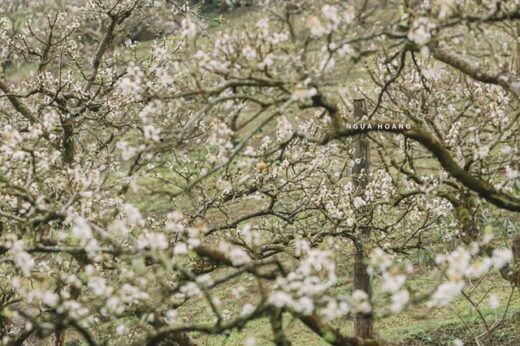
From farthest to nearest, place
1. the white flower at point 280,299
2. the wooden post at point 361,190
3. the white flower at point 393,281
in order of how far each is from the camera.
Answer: the wooden post at point 361,190 < the white flower at point 280,299 < the white flower at point 393,281

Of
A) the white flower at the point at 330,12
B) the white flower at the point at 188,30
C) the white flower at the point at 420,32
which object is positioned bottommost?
the white flower at the point at 420,32

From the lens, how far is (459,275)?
4.48 meters

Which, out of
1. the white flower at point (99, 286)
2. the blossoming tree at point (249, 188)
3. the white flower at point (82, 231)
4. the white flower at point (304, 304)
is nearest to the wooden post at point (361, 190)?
the blossoming tree at point (249, 188)

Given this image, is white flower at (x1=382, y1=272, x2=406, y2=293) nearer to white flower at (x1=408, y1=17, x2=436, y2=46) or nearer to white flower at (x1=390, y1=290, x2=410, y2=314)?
white flower at (x1=390, y1=290, x2=410, y2=314)

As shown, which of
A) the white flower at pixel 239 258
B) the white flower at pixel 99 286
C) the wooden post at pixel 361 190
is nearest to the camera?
the white flower at pixel 99 286

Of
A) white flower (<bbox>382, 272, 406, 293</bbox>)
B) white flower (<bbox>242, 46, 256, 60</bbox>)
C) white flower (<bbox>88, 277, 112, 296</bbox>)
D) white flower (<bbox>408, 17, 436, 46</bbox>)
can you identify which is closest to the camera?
white flower (<bbox>382, 272, 406, 293</bbox>)

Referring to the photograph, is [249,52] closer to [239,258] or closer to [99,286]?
[239,258]

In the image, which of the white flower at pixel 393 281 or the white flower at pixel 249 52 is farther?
the white flower at pixel 249 52

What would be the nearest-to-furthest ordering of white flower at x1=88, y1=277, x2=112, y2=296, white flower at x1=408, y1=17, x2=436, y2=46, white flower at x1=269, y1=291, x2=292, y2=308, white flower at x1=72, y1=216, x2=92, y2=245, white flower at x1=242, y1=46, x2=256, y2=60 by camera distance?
1. white flower at x1=269, y1=291, x2=292, y2=308
2. white flower at x1=72, y1=216, x2=92, y2=245
3. white flower at x1=88, y1=277, x2=112, y2=296
4. white flower at x1=408, y1=17, x2=436, y2=46
5. white flower at x1=242, y1=46, x2=256, y2=60

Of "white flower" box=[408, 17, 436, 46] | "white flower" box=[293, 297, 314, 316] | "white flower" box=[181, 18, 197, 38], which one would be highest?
"white flower" box=[181, 18, 197, 38]

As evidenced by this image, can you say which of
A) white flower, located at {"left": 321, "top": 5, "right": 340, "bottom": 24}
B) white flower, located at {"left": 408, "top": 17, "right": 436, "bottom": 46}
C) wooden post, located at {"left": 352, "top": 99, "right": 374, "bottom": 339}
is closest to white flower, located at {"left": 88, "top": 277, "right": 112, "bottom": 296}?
white flower, located at {"left": 321, "top": 5, "right": 340, "bottom": 24}

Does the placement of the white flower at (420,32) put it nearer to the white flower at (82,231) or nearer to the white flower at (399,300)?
the white flower at (399,300)

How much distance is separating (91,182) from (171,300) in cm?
173

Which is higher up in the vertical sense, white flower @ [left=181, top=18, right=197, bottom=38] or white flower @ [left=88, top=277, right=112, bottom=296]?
white flower @ [left=181, top=18, right=197, bottom=38]
